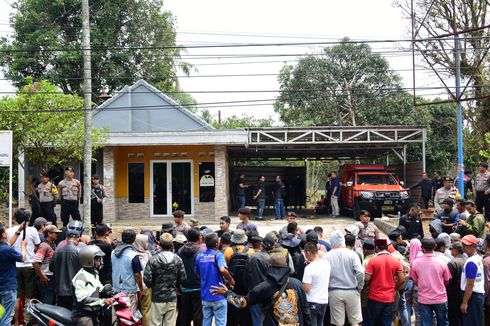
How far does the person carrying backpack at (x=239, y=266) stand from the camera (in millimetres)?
7586

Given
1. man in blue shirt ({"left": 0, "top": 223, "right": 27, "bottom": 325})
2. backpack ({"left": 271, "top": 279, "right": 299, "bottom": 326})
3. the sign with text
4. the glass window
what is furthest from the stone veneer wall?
backpack ({"left": 271, "top": 279, "right": 299, "bottom": 326})

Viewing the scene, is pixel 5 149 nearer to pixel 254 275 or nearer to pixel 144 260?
pixel 144 260

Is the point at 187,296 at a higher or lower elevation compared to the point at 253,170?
lower

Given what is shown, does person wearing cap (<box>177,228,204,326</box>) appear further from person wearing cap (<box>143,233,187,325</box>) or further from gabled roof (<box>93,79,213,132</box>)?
gabled roof (<box>93,79,213,132</box>)

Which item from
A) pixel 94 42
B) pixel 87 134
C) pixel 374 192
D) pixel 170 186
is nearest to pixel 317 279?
pixel 87 134

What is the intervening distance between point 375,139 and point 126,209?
36.1 ft

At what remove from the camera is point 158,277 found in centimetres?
760

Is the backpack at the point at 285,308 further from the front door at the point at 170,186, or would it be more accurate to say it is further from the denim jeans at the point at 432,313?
the front door at the point at 170,186

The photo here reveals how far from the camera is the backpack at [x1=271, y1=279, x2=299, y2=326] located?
660 centimetres

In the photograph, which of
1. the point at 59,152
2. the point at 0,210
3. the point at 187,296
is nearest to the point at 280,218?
the point at 59,152

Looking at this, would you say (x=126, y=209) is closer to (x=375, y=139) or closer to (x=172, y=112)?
(x=172, y=112)

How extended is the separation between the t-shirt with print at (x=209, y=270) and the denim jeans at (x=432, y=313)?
2.97m

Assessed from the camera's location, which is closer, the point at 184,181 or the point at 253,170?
the point at 184,181

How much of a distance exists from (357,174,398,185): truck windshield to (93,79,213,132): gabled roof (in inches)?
269
